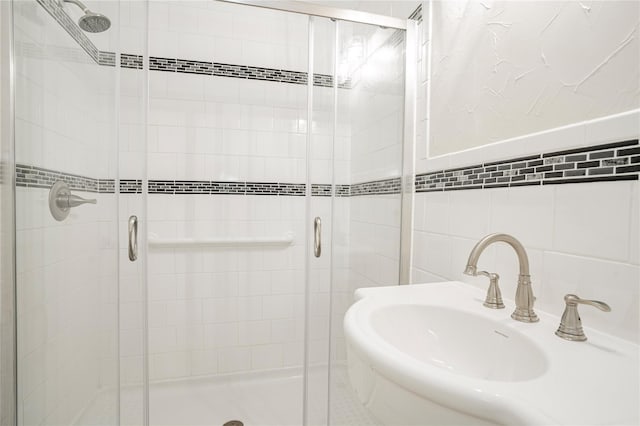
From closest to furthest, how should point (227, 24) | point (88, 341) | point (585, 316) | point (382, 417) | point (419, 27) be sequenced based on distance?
point (382, 417)
point (585, 316)
point (88, 341)
point (419, 27)
point (227, 24)

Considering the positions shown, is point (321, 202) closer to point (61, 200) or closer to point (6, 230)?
point (61, 200)

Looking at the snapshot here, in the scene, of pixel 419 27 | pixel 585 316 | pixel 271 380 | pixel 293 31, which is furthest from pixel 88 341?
pixel 293 31

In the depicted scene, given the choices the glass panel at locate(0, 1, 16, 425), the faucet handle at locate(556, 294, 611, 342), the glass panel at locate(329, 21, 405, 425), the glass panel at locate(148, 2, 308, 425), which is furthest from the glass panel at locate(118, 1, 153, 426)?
the faucet handle at locate(556, 294, 611, 342)

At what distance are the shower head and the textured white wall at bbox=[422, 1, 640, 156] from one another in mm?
1144

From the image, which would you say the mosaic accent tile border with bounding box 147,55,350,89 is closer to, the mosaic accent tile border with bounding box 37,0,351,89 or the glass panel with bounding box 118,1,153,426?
the mosaic accent tile border with bounding box 37,0,351,89

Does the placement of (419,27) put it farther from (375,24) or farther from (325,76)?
(325,76)

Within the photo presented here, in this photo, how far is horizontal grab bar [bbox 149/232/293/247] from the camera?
1827mm

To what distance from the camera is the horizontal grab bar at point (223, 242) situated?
5.99 feet

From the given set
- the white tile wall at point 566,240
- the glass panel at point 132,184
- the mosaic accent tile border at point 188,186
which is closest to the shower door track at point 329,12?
the glass panel at point 132,184

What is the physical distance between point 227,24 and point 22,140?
1367mm

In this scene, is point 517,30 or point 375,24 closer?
point 517,30

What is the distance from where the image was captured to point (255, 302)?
2012 mm

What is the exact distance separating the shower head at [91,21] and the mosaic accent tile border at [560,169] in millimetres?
1240

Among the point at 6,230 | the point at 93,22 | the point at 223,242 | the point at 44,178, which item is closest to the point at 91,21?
the point at 93,22
